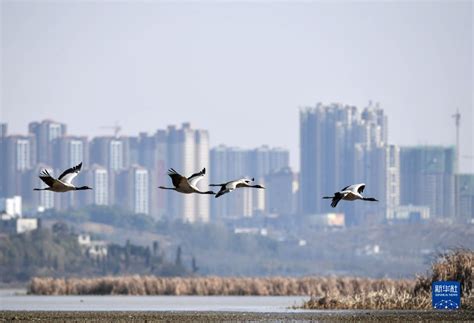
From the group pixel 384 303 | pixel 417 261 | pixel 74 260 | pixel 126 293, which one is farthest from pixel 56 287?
pixel 417 261

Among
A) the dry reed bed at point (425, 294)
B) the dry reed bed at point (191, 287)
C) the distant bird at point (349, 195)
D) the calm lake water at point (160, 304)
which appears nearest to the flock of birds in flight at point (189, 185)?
the distant bird at point (349, 195)

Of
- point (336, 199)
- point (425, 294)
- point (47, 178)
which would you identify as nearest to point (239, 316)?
point (336, 199)

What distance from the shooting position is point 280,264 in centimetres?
19150

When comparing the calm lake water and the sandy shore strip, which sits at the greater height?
the sandy shore strip

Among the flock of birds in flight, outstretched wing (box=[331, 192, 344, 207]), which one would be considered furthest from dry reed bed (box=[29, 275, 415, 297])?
outstretched wing (box=[331, 192, 344, 207])

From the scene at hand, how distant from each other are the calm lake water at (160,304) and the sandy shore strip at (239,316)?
356 centimetres

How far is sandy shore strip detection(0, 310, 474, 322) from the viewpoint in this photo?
4566cm

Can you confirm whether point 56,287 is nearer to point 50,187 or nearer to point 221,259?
point 50,187

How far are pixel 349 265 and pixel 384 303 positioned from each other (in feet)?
476

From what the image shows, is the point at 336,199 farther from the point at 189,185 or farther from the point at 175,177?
the point at 175,177

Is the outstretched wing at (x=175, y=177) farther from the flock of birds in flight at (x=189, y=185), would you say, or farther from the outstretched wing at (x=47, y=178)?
the outstretched wing at (x=47, y=178)

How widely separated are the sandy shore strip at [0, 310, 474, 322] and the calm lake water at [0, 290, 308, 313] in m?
3.56

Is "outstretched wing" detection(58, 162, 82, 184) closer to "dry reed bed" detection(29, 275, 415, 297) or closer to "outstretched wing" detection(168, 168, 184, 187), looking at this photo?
"outstretched wing" detection(168, 168, 184, 187)

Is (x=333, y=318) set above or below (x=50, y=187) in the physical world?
below
